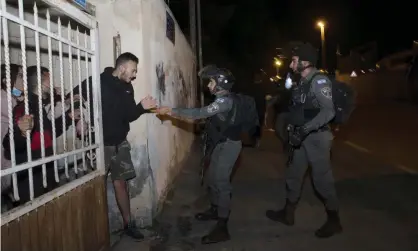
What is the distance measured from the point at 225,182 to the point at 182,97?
13.8 ft

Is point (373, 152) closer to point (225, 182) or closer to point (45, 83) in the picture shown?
point (225, 182)

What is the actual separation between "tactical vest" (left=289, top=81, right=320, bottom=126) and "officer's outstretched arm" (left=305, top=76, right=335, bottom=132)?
0.10 m

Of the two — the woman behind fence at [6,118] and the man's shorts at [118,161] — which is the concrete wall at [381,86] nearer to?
the man's shorts at [118,161]

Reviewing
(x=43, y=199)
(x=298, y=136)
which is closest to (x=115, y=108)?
(x=43, y=199)

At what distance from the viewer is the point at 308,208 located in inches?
231

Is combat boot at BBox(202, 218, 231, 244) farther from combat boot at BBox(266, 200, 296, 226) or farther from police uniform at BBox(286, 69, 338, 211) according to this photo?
police uniform at BBox(286, 69, 338, 211)

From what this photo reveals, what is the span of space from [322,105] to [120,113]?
79.7 inches

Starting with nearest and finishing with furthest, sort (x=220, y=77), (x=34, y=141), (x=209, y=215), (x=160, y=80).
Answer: (x=34, y=141) < (x=220, y=77) < (x=209, y=215) < (x=160, y=80)

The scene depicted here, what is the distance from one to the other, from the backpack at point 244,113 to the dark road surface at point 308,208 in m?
1.21

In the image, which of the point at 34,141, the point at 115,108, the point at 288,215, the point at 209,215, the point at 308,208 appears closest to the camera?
the point at 34,141

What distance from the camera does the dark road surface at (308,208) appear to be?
4.59m

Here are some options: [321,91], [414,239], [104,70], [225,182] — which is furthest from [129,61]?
[414,239]

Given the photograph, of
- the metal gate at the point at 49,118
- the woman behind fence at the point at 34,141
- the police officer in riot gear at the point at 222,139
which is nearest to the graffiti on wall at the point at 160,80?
the police officer in riot gear at the point at 222,139

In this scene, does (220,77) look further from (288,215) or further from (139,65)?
(288,215)
